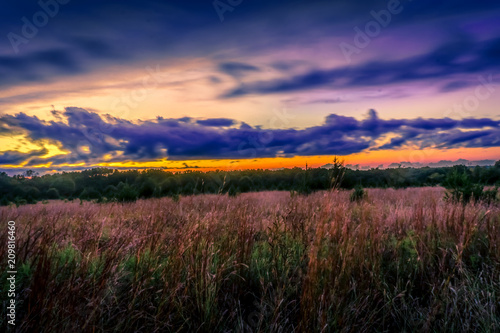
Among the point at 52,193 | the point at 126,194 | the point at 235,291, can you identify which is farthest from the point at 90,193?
the point at 235,291

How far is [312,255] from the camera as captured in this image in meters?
2.77

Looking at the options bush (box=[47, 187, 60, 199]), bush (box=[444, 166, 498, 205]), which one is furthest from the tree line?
bush (box=[444, 166, 498, 205])

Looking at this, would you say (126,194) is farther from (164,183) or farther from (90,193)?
(90,193)

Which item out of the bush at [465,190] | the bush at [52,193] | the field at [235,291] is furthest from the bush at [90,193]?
the bush at [465,190]

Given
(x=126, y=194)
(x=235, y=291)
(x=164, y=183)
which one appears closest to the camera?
(x=235, y=291)

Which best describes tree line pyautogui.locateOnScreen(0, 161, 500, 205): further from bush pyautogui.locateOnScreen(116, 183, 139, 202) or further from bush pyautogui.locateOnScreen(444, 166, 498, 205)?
bush pyautogui.locateOnScreen(444, 166, 498, 205)

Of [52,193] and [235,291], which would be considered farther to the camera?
[52,193]

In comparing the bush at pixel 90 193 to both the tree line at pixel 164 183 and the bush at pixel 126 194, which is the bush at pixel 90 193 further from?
the bush at pixel 126 194

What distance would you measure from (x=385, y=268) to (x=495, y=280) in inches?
51.5

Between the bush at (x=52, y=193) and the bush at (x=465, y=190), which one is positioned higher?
the bush at (x=465, y=190)

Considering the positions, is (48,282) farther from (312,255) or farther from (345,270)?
(345,270)

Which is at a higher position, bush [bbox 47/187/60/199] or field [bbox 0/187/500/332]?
field [bbox 0/187/500/332]

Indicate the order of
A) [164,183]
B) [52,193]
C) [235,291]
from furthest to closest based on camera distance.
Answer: [52,193] → [164,183] → [235,291]

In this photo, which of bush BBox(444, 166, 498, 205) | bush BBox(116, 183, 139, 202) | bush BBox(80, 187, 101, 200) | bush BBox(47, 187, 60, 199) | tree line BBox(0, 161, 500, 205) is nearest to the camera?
bush BBox(444, 166, 498, 205)
